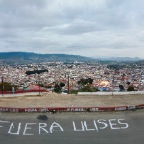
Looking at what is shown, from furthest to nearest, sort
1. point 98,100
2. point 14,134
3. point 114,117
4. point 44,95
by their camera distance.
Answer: point 44,95 → point 98,100 → point 114,117 → point 14,134

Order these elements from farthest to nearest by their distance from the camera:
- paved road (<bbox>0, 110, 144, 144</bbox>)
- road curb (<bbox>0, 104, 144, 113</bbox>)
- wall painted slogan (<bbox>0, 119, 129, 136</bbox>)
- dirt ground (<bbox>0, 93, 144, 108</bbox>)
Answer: dirt ground (<bbox>0, 93, 144, 108</bbox>), road curb (<bbox>0, 104, 144, 113</bbox>), wall painted slogan (<bbox>0, 119, 129, 136</bbox>), paved road (<bbox>0, 110, 144, 144</bbox>)

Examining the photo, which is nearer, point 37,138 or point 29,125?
point 37,138

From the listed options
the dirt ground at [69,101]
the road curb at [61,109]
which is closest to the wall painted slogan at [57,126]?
the road curb at [61,109]

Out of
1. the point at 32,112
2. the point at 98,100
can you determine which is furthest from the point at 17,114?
the point at 98,100

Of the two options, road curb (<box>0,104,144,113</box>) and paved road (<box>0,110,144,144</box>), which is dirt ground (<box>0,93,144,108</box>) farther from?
paved road (<box>0,110,144,144</box>)

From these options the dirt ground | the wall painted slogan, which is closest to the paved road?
the wall painted slogan

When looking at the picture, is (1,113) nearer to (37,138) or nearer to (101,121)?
(37,138)
